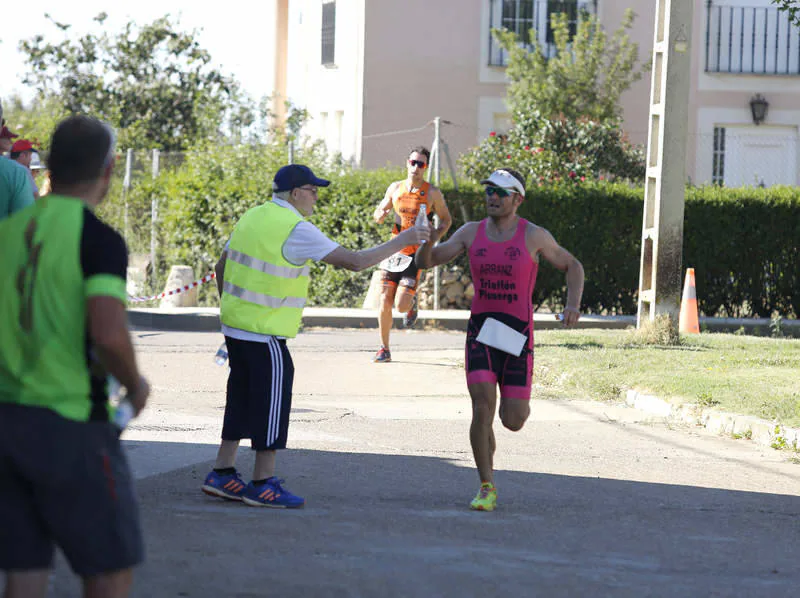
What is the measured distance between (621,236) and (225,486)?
14644 mm

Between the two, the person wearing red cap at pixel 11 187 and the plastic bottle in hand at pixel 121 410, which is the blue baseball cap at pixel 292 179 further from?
the plastic bottle in hand at pixel 121 410

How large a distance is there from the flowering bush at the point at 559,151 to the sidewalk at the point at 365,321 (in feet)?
14.3

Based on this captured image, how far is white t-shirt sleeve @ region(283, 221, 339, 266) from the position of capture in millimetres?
6887

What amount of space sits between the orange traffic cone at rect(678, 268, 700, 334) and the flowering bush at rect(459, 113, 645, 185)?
4.80 meters

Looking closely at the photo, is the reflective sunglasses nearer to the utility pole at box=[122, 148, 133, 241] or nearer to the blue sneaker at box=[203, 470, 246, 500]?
the blue sneaker at box=[203, 470, 246, 500]

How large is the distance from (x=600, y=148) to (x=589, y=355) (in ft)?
37.1

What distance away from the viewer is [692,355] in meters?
14.2

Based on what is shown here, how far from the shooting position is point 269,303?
6969 millimetres

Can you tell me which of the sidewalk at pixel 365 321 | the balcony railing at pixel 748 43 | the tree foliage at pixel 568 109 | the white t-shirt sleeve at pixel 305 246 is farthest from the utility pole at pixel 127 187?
the white t-shirt sleeve at pixel 305 246

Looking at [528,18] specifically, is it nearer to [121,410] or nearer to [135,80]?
[135,80]

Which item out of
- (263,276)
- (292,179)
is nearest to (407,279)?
(292,179)

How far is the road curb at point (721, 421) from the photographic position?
9.91 m

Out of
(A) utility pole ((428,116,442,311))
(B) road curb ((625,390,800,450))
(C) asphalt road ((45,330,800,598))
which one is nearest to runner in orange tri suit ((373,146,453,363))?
(C) asphalt road ((45,330,800,598))

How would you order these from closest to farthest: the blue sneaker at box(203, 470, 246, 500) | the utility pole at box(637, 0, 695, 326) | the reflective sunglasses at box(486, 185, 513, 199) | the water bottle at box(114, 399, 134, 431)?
the water bottle at box(114, 399, 134, 431) → the blue sneaker at box(203, 470, 246, 500) → the reflective sunglasses at box(486, 185, 513, 199) → the utility pole at box(637, 0, 695, 326)
